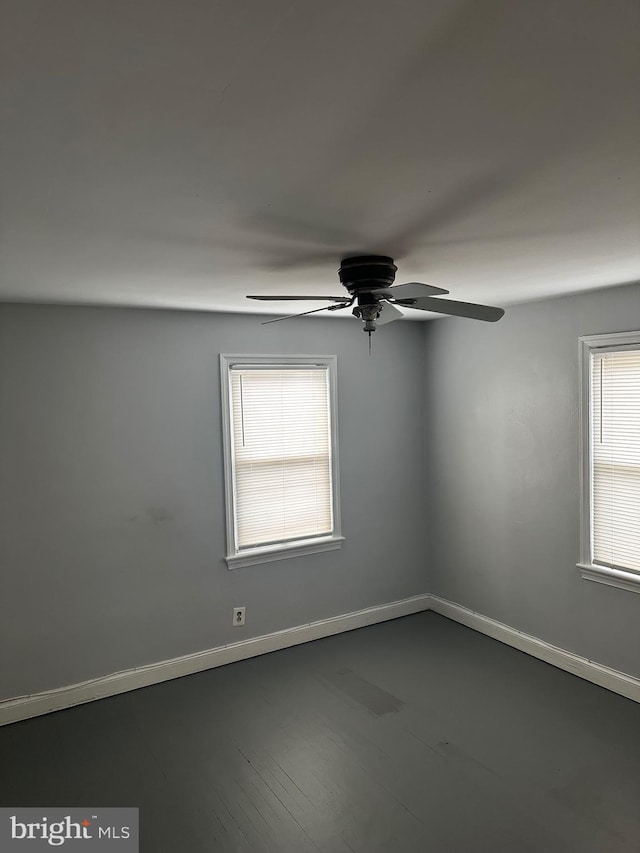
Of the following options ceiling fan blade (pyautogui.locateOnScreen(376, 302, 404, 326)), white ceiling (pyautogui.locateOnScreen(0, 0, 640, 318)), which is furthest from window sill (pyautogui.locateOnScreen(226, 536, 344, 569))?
white ceiling (pyautogui.locateOnScreen(0, 0, 640, 318))

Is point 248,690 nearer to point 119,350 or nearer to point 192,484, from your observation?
point 192,484

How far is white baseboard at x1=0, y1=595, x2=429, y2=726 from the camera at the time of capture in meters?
3.54

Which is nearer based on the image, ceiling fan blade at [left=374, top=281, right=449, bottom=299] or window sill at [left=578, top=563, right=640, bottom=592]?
ceiling fan blade at [left=374, top=281, right=449, bottom=299]

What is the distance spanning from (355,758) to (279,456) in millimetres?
2026

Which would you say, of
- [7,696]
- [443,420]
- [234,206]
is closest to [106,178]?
[234,206]

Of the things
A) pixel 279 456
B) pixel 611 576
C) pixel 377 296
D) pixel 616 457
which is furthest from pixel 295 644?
pixel 377 296

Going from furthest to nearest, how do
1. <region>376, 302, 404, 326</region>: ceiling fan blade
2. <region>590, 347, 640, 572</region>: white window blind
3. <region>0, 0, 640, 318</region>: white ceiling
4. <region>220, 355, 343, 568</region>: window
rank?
1. <region>220, 355, 343, 568</region>: window
2. <region>590, 347, 640, 572</region>: white window blind
3. <region>376, 302, 404, 326</region>: ceiling fan blade
4. <region>0, 0, 640, 318</region>: white ceiling

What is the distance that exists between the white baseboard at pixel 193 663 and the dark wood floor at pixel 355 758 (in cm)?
8

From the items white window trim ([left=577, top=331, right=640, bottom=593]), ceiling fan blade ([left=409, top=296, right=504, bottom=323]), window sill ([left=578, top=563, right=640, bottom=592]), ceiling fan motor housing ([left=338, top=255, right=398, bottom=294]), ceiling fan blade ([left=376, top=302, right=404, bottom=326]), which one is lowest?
window sill ([left=578, top=563, right=640, bottom=592])

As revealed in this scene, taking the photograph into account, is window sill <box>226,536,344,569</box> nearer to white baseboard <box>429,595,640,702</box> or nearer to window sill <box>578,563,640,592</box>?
white baseboard <box>429,595,640,702</box>

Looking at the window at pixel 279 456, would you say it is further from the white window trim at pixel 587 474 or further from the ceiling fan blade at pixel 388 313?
the white window trim at pixel 587 474

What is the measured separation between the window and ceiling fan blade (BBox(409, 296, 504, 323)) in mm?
1916

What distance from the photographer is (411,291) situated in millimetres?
2318

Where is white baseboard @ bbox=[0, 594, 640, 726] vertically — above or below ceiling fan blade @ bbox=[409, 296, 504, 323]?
below
